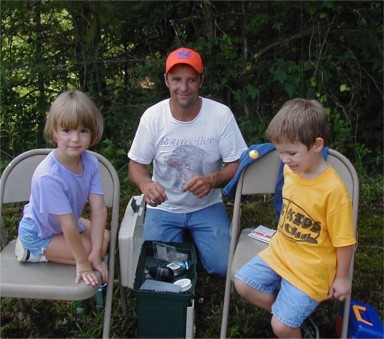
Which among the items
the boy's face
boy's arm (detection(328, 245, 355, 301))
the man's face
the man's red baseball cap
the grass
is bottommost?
the grass

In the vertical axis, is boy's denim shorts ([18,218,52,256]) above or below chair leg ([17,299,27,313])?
above

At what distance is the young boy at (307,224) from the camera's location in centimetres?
231

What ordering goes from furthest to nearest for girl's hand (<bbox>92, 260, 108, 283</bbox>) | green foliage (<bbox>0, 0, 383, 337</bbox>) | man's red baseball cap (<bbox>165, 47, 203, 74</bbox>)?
green foliage (<bbox>0, 0, 383, 337</bbox>) < man's red baseball cap (<bbox>165, 47, 203, 74</bbox>) < girl's hand (<bbox>92, 260, 108, 283</bbox>)

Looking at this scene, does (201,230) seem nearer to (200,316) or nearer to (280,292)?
(200,316)

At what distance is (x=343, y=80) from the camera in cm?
504

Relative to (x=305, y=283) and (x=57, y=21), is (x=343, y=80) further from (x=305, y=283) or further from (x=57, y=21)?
(x=305, y=283)

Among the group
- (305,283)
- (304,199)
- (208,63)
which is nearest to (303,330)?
(305,283)

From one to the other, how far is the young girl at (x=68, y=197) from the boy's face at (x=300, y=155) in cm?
86

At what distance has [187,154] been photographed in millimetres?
3195

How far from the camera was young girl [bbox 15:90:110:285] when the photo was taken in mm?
2469

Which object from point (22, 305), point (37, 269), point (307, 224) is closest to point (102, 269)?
point (37, 269)

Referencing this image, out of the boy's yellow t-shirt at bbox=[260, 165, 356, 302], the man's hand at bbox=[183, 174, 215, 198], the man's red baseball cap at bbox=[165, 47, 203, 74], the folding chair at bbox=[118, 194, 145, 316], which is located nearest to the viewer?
the boy's yellow t-shirt at bbox=[260, 165, 356, 302]

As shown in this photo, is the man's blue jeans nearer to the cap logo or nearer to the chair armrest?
the chair armrest

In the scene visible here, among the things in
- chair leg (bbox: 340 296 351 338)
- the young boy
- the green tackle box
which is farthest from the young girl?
chair leg (bbox: 340 296 351 338)
